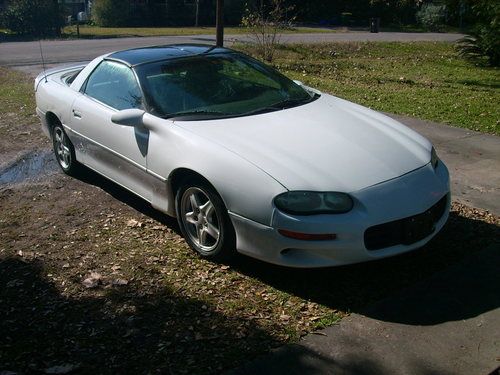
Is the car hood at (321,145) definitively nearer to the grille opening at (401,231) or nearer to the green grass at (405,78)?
the grille opening at (401,231)

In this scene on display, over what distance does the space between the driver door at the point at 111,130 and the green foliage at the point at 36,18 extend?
26.0 m

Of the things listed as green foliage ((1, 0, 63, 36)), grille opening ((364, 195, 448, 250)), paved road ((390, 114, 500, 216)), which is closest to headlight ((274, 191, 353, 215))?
grille opening ((364, 195, 448, 250))

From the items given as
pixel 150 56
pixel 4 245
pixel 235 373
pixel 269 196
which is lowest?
pixel 4 245

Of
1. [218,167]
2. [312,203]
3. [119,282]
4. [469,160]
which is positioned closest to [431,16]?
[469,160]

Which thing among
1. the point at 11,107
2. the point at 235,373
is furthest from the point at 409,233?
the point at 11,107

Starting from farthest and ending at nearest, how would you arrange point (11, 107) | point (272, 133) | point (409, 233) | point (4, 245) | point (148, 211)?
point (11, 107) → point (148, 211) → point (4, 245) → point (272, 133) → point (409, 233)

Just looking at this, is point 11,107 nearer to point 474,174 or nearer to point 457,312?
point 474,174

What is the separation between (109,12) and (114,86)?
3263 centimetres

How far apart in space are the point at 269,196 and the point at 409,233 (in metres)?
0.98

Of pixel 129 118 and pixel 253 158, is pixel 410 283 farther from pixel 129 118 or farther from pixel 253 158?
pixel 129 118

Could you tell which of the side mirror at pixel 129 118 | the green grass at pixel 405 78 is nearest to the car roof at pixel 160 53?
the side mirror at pixel 129 118

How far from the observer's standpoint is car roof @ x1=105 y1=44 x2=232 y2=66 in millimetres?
5230

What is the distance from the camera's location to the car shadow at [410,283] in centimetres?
359

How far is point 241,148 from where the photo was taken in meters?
→ 3.98
